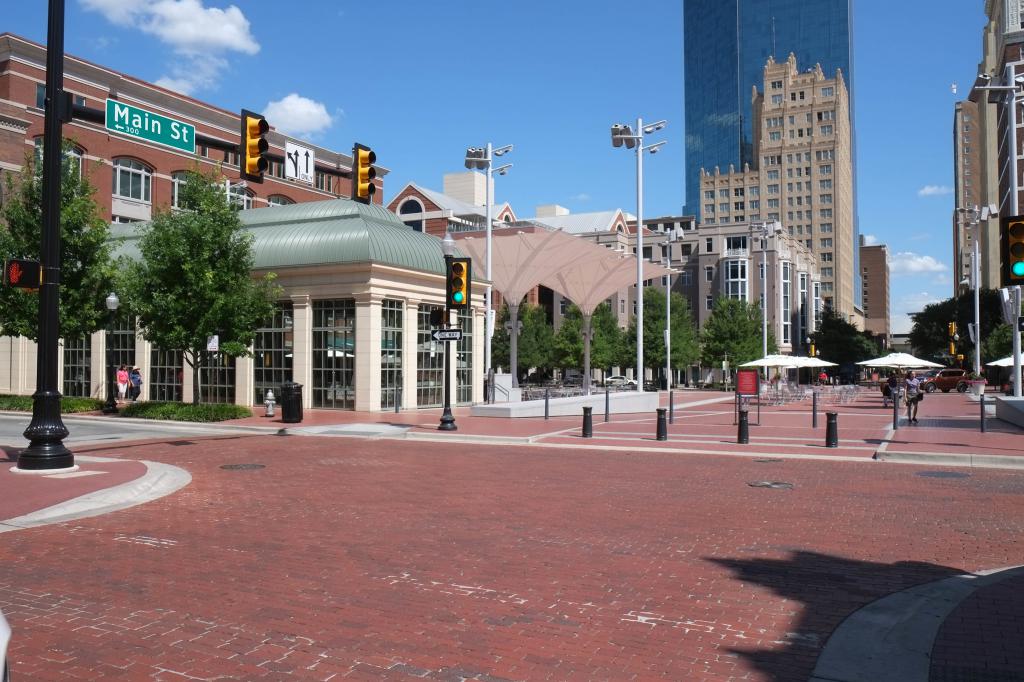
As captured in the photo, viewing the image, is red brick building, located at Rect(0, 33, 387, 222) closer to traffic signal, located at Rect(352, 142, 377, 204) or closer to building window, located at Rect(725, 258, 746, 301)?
traffic signal, located at Rect(352, 142, 377, 204)

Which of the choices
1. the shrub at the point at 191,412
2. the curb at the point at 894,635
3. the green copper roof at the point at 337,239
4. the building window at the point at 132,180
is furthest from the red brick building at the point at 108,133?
the curb at the point at 894,635

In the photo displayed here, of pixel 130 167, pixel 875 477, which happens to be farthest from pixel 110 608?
pixel 130 167

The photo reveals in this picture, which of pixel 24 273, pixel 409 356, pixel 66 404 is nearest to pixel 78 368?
pixel 66 404

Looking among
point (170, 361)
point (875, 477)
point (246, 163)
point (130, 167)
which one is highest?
point (130, 167)

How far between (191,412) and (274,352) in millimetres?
7602

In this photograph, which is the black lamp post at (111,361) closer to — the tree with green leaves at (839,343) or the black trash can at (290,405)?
the black trash can at (290,405)

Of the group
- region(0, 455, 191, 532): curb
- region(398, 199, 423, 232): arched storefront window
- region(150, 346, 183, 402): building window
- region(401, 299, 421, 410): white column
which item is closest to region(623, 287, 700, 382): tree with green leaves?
region(398, 199, 423, 232): arched storefront window

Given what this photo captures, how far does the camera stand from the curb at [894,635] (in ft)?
16.6

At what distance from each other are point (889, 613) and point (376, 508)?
21.4 feet

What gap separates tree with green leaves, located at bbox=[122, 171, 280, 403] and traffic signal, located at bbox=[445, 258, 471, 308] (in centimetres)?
920

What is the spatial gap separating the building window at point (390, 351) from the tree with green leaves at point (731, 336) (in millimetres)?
50602

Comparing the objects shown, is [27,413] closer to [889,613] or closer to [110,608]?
[110,608]

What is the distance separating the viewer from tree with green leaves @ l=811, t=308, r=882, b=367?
9875 centimetres

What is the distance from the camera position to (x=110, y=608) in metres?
6.29
